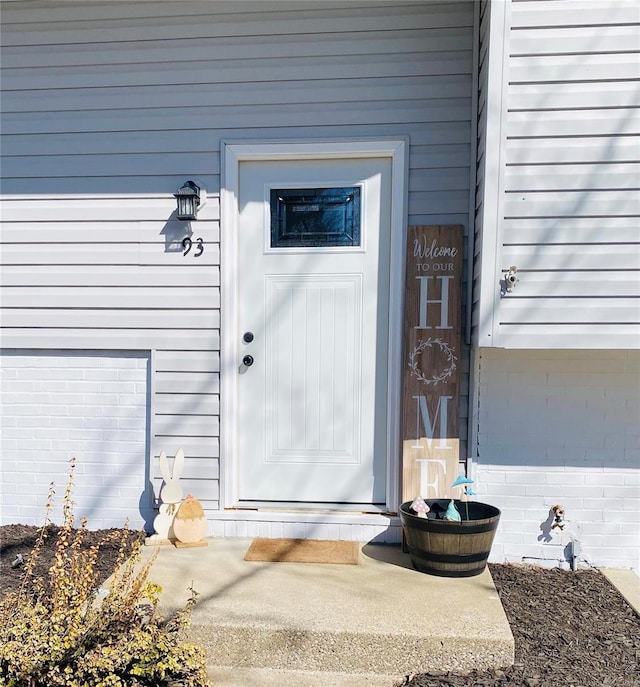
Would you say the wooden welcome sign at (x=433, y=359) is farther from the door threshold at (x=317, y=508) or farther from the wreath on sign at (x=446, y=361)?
the door threshold at (x=317, y=508)

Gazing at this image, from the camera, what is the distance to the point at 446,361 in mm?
2742

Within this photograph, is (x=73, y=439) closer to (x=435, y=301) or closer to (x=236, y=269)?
(x=236, y=269)

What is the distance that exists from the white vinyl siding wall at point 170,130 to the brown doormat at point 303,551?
40 cm

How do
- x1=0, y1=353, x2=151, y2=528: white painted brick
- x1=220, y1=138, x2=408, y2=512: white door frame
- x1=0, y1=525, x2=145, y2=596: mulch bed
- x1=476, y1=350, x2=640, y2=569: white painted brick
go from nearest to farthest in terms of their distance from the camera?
x1=0, y1=525, x2=145, y2=596: mulch bed
x1=476, y1=350, x2=640, y2=569: white painted brick
x1=220, y1=138, x2=408, y2=512: white door frame
x1=0, y1=353, x2=151, y2=528: white painted brick

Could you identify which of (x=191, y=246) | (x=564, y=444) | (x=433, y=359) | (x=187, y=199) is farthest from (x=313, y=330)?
(x=564, y=444)

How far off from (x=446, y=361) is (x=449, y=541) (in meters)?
0.86

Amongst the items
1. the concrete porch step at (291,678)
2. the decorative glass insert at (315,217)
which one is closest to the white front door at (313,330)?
the decorative glass insert at (315,217)

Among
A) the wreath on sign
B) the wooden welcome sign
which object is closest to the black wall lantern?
the wooden welcome sign

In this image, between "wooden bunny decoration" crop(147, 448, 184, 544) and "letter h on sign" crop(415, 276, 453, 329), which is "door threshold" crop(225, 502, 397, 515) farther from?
"letter h on sign" crop(415, 276, 453, 329)

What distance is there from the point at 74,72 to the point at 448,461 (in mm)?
2862

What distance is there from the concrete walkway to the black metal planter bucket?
69mm

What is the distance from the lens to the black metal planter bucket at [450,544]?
2.30 metres

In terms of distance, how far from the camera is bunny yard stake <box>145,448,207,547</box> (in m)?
2.72

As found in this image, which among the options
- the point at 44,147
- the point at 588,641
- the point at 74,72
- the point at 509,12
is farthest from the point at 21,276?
the point at 588,641
